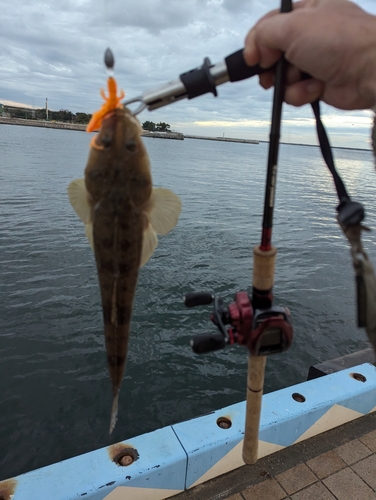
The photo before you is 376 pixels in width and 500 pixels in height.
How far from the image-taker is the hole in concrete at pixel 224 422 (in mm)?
3941

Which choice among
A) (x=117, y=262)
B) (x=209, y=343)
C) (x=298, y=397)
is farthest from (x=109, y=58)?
(x=298, y=397)

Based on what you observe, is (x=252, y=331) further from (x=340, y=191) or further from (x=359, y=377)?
(x=359, y=377)

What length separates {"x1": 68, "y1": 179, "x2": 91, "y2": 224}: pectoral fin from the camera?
2221mm

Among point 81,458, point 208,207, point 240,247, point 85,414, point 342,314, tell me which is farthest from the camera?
point 208,207

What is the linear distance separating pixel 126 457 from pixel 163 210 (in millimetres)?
2558

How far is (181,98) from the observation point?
201 cm

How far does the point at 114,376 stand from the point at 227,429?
2.13 metres

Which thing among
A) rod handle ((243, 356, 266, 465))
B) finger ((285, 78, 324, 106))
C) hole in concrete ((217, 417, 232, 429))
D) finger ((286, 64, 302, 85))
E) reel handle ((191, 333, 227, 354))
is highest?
finger ((286, 64, 302, 85))

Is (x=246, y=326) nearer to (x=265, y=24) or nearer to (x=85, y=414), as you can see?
(x=265, y=24)

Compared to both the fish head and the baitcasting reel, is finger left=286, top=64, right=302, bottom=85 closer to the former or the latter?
the fish head

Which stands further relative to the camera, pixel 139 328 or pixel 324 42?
→ pixel 139 328

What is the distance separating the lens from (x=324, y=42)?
1876 millimetres

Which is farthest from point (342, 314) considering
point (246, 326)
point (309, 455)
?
point (246, 326)

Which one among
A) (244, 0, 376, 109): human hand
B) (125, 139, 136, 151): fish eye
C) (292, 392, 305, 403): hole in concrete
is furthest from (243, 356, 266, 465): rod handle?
(292, 392, 305, 403): hole in concrete
